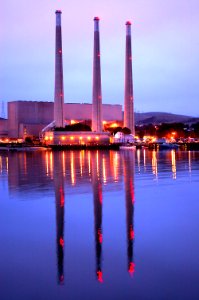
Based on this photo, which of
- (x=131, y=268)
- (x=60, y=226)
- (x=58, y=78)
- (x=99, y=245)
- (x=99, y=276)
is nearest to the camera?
(x=99, y=276)

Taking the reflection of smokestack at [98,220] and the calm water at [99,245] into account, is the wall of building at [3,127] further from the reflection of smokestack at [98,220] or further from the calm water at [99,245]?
the calm water at [99,245]

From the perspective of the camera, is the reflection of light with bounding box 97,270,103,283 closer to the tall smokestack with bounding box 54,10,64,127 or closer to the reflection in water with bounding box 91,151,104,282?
the reflection in water with bounding box 91,151,104,282

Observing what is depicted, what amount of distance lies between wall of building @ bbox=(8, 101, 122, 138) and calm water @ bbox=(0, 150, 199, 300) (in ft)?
223

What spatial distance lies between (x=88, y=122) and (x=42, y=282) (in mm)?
79065

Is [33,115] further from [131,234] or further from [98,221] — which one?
[131,234]

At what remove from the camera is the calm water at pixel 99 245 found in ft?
15.8

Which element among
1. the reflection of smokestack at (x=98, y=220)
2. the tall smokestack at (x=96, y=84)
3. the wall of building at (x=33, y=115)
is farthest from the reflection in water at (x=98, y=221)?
the wall of building at (x=33, y=115)

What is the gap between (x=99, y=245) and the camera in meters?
6.53

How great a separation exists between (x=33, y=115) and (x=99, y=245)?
246ft

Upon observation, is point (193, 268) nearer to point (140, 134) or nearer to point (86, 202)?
point (86, 202)

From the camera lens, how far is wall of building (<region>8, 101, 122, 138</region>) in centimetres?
7900

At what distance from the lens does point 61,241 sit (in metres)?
6.75

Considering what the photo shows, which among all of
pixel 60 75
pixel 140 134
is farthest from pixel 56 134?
pixel 140 134

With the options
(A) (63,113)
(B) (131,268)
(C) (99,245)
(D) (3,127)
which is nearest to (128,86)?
(A) (63,113)
